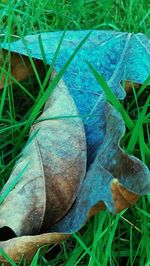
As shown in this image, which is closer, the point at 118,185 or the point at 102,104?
the point at 118,185

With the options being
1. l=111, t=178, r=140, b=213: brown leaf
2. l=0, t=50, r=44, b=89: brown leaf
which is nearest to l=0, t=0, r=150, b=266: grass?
l=0, t=50, r=44, b=89: brown leaf

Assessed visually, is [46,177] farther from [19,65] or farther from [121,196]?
[19,65]

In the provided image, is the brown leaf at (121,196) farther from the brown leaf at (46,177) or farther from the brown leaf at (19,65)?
the brown leaf at (19,65)

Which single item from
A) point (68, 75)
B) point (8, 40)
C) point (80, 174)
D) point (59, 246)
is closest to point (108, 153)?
point (80, 174)

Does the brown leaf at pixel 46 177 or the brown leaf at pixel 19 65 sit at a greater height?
the brown leaf at pixel 19 65

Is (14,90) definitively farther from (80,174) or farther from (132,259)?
(132,259)

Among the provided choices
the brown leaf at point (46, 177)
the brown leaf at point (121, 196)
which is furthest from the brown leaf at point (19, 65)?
the brown leaf at point (121, 196)
